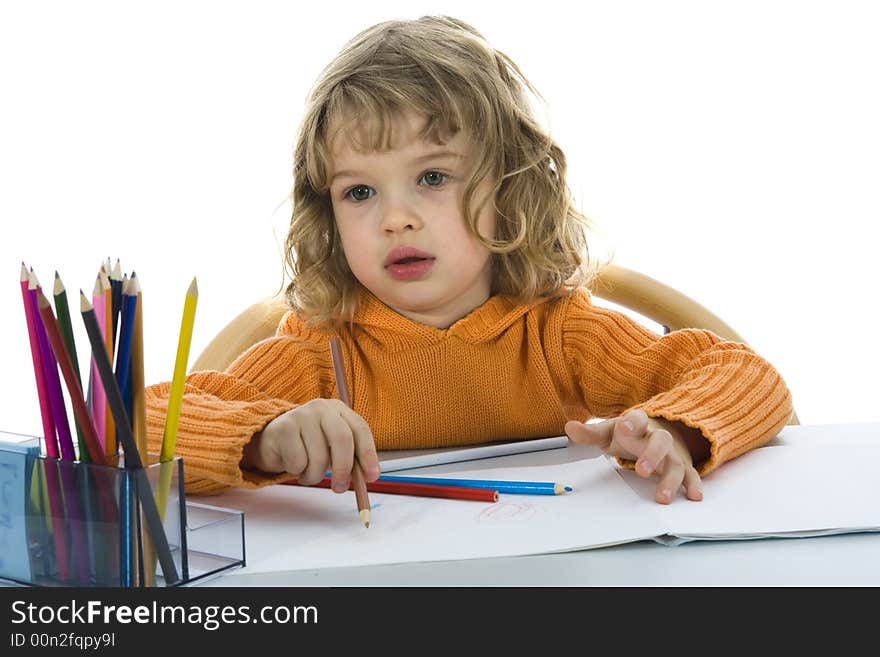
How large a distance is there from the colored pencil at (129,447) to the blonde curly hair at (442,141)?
46 centimetres

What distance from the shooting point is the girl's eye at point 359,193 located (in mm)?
930

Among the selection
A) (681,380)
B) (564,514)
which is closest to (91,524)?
(564,514)

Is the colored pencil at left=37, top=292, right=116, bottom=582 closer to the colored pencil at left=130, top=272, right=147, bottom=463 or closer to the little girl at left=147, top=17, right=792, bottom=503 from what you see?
the colored pencil at left=130, top=272, right=147, bottom=463

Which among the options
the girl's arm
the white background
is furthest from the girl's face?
the white background

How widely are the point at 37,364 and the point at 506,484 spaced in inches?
13.2

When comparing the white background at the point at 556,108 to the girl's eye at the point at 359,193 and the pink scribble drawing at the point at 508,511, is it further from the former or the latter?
the pink scribble drawing at the point at 508,511

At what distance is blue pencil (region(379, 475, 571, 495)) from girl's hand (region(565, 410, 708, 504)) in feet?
0.14

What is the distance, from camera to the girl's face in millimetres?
898

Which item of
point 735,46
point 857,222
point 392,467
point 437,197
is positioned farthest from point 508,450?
point 857,222

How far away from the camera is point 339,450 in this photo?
2.22 ft

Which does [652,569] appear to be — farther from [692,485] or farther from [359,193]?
[359,193]

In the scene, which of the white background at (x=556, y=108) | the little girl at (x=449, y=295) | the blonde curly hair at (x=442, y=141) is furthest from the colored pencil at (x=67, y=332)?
the white background at (x=556, y=108)

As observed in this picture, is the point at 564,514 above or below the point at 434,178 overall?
below
